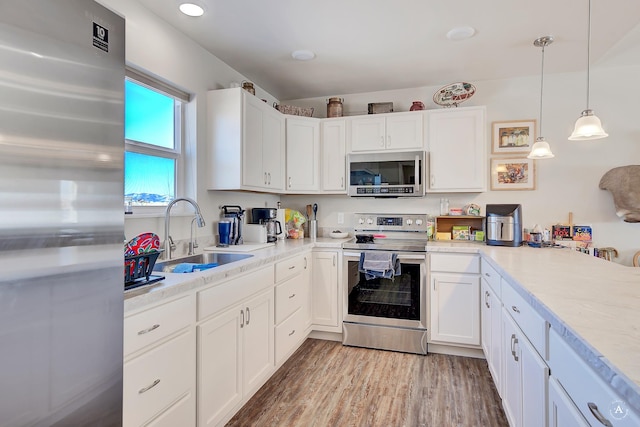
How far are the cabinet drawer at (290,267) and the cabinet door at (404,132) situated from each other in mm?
1405

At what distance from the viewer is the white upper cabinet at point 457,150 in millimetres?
3115

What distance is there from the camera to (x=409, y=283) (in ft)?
9.82

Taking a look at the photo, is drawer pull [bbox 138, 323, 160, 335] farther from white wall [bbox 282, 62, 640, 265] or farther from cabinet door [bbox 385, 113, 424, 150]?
white wall [bbox 282, 62, 640, 265]

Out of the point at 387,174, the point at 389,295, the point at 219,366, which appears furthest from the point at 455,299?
the point at 219,366

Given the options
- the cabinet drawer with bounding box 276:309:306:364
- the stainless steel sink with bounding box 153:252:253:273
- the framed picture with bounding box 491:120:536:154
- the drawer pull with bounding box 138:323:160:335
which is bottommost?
the cabinet drawer with bounding box 276:309:306:364

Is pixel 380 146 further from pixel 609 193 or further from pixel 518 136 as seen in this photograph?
pixel 609 193

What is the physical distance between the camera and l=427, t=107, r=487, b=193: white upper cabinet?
3.12m

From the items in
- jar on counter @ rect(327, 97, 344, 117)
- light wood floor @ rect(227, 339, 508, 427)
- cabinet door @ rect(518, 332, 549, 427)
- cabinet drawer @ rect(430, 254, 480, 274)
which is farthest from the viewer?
jar on counter @ rect(327, 97, 344, 117)

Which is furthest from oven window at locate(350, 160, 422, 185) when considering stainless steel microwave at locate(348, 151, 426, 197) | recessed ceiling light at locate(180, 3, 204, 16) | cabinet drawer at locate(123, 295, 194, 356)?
cabinet drawer at locate(123, 295, 194, 356)

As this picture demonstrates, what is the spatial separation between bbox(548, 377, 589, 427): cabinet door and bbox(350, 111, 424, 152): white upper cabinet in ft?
8.04

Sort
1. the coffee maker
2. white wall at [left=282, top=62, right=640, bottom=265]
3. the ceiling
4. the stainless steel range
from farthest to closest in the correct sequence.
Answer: the coffee maker < white wall at [left=282, top=62, right=640, bottom=265] < the stainless steel range < the ceiling

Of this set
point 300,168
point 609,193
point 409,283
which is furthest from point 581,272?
point 300,168

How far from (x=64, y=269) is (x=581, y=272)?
2.16m

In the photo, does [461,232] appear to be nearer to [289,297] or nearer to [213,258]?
[289,297]
